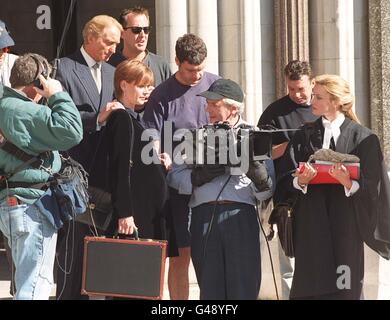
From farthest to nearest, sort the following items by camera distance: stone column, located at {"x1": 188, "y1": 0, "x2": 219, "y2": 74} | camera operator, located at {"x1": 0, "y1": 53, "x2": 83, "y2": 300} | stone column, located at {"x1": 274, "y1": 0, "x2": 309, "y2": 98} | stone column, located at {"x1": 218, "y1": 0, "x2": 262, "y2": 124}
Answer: stone column, located at {"x1": 274, "y1": 0, "x2": 309, "y2": 98} < stone column, located at {"x1": 218, "y1": 0, "x2": 262, "y2": 124} < stone column, located at {"x1": 188, "y1": 0, "x2": 219, "y2": 74} < camera operator, located at {"x1": 0, "y1": 53, "x2": 83, "y2": 300}

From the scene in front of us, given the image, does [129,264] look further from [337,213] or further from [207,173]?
[337,213]

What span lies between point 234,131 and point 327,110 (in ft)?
1.87

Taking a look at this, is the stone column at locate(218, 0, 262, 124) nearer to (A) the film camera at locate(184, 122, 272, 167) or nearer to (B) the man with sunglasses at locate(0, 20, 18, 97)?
(B) the man with sunglasses at locate(0, 20, 18, 97)

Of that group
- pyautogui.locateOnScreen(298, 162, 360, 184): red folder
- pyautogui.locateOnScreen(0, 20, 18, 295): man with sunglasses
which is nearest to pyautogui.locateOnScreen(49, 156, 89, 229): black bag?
pyautogui.locateOnScreen(0, 20, 18, 295): man with sunglasses

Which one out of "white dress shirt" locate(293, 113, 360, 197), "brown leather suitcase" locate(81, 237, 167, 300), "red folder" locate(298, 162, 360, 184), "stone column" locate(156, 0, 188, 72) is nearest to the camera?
"brown leather suitcase" locate(81, 237, 167, 300)

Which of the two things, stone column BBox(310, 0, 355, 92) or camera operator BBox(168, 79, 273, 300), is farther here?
stone column BBox(310, 0, 355, 92)

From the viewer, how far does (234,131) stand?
8367 millimetres

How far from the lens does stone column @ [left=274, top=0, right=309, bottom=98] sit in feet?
36.3

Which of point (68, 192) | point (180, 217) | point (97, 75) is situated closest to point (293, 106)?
point (180, 217)

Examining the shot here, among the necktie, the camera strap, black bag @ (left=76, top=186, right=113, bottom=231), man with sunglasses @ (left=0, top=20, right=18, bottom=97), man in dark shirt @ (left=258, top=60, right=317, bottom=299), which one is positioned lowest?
black bag @ (left=76, top=186, right=113, bottom=231)

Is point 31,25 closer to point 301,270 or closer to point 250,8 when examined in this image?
point 250,8

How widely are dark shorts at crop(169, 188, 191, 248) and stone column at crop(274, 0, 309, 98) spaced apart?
2318 millimetres

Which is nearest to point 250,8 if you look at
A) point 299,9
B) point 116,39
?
point 299,9

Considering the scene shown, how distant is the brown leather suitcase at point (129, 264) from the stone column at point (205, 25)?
289 centimetres
